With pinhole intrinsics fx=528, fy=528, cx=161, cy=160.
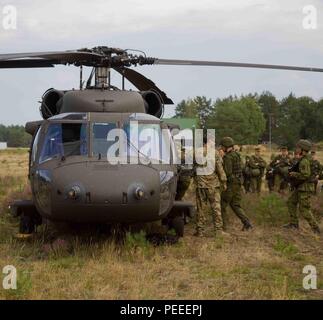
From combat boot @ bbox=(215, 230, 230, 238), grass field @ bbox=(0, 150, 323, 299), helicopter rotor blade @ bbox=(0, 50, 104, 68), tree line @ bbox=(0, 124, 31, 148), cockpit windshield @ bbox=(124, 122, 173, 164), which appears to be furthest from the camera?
tree line @ bbox=(0, 124, 31, 148)

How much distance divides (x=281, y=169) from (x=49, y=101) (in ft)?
25.4

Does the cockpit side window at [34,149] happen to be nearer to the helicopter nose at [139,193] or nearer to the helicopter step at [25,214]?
the helicopter step at [25,214]

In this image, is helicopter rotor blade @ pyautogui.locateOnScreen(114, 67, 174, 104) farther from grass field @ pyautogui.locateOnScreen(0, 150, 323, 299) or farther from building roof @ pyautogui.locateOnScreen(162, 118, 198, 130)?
grass field @ pyautogui.locateOnScreen(0, 150, 323, 299)

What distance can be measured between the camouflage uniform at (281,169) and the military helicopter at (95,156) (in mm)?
6457

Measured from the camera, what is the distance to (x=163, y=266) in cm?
618

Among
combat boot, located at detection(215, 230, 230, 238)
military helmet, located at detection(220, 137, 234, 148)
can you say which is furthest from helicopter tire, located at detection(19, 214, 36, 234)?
military helmet, located at detection(220, 137, 234, 148)

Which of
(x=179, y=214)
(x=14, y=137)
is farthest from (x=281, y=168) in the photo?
(x=14, y=137)

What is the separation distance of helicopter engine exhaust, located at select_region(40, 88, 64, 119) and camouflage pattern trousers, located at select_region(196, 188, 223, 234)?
273cm

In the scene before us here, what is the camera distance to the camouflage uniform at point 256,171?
47.1 ft

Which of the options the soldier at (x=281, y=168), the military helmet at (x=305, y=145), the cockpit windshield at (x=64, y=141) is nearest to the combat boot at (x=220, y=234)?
the military helmet at (x=305, y=145)

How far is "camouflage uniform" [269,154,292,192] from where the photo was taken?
1438cm

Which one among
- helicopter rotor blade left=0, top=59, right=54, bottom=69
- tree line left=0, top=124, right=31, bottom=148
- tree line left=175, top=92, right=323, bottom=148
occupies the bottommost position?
tree line left=0, top=124, right=31, bottom=148

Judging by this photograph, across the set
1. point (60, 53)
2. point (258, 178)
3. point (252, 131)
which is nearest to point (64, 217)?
point (60, 53)

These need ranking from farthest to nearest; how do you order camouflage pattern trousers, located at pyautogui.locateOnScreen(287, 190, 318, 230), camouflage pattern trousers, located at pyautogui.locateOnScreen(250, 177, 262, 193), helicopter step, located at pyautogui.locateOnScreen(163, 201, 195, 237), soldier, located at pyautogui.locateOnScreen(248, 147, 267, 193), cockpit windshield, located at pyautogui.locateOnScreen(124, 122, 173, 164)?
soldier, located at pyautogui.locateOnScreen(248, 147, 267, 193), camouflage pattern trousers, located at pyautogui.locateOnScreen(250, 177, 262, 193), camouflage pattern trousers, located at pyautogui.locateOnScreen(287, 190, 318, 230), helicopter step, located at pyautogui.locateOnScreen(163, 201, 195, 237), cockpit windshield, located at pyautogui.locateOnScreen(124, 122, 173, 164)
